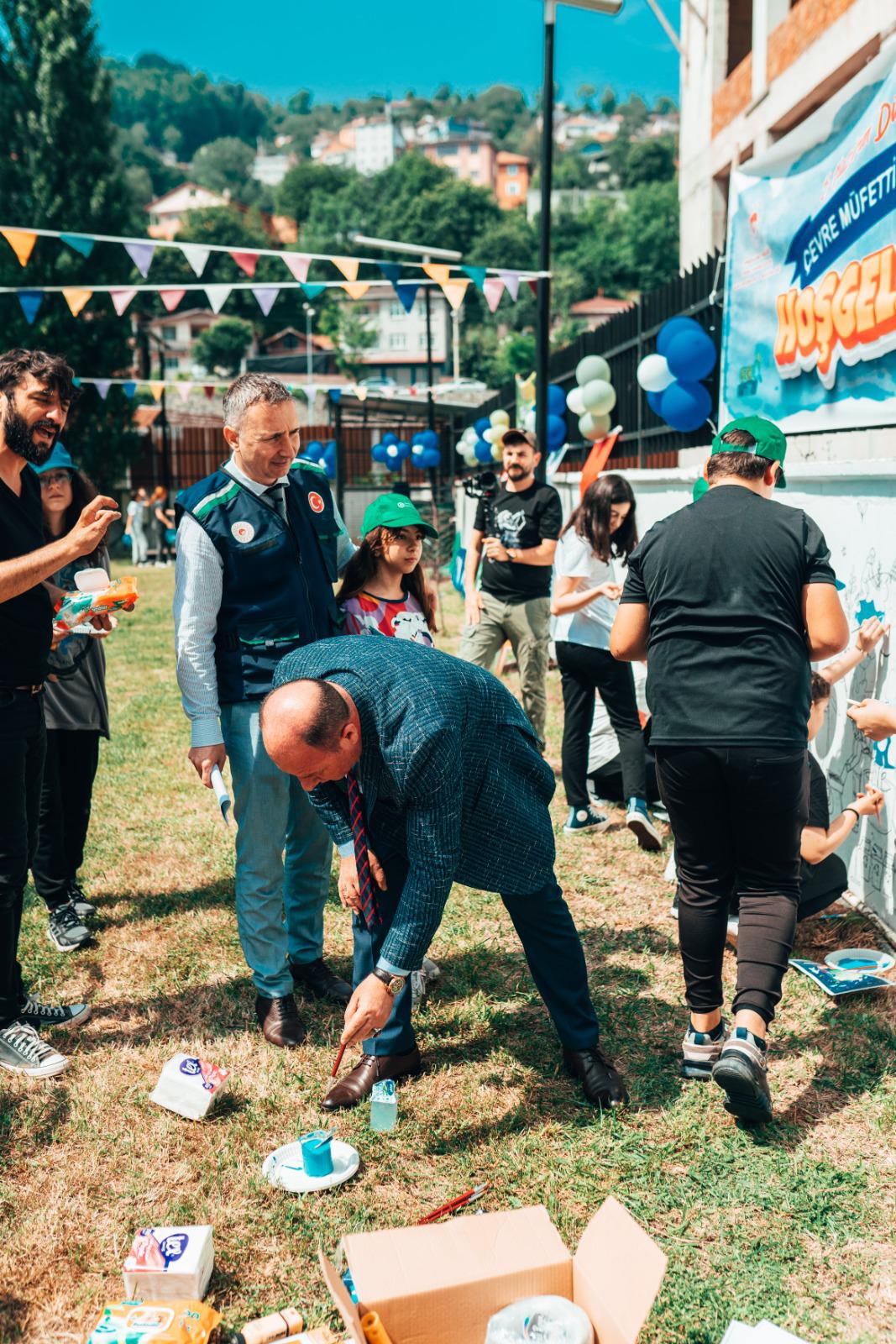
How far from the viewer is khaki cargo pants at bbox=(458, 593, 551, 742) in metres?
6.36

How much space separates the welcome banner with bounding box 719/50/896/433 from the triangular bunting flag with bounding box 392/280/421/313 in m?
4.27

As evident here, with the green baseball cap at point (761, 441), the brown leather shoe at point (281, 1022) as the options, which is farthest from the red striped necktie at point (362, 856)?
the green baseball cap at point (761, 441)

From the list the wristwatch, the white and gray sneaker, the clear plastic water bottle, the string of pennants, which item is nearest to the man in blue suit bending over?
the wristwatch

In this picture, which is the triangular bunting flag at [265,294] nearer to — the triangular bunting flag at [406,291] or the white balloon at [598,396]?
the triangular bunting flag at [406,291]

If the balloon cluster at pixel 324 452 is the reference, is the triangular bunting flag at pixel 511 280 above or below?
above

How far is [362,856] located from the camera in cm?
286

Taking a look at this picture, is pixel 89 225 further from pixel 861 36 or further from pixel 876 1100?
pixel 876 1100

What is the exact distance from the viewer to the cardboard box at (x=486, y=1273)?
2094 mm

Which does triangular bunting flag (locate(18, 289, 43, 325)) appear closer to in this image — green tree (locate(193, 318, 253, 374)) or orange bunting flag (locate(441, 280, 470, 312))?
orange bunting flag (locate(441, 280, 470, 312))

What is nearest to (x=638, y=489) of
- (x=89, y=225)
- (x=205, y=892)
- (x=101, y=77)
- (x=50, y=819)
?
(x=205, y=892)

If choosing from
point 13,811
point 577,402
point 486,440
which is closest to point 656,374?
point 577,402

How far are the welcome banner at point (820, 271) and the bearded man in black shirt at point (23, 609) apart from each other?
11.9 ft

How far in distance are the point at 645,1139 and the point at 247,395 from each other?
A: 2447 millimetres

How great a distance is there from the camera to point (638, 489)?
787 cm
